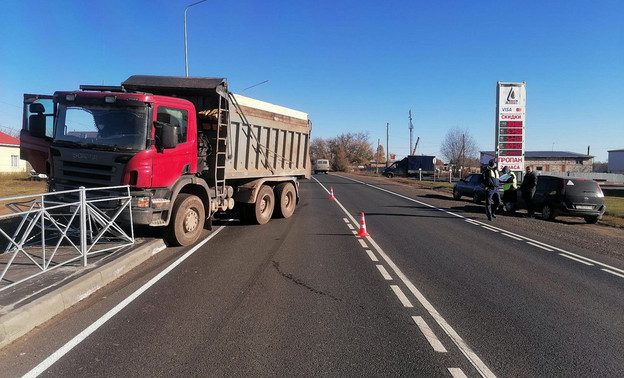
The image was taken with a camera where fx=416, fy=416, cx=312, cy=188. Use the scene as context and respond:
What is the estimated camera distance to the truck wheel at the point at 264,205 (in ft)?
38.6

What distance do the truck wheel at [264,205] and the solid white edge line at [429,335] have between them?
756 cm

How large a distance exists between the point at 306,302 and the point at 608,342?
322 cm

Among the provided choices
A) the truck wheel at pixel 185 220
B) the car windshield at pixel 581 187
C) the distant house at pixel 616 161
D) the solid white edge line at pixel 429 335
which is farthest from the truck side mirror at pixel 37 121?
the distant house at pixel 616 161

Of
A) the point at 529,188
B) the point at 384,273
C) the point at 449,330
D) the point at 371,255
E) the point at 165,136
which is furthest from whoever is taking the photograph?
the point at 529,188

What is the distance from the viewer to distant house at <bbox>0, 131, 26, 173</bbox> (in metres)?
39.5

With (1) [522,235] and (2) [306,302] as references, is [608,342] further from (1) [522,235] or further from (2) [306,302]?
(1) [522,235]

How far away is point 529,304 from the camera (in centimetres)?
528

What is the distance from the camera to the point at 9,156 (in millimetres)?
40469

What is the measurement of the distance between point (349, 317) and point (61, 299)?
335 cm

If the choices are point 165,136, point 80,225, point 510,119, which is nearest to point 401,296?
point 80,225

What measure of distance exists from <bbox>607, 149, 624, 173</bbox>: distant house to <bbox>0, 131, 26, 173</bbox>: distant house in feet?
317

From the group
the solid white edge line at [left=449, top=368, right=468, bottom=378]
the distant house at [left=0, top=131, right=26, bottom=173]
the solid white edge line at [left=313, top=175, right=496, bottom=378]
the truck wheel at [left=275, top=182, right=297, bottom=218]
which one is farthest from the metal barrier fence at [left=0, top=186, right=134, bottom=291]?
the distant house at [left=0, top=131, right=26, bottom=173]

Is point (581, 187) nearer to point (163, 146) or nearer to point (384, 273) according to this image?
point (384, 273)

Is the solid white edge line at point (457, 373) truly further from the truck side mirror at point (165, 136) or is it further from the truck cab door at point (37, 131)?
the truck cab door at point (37, 131)
